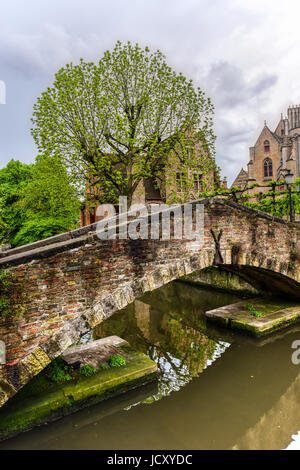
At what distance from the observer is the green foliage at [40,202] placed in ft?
41.3

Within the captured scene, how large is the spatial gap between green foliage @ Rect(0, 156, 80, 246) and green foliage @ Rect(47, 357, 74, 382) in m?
4.68

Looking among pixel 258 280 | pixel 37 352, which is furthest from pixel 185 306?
pixel 37 352

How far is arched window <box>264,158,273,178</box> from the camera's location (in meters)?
32.2

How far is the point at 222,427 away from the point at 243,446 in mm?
434

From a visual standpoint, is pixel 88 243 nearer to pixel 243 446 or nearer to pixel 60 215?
pixel 243 446

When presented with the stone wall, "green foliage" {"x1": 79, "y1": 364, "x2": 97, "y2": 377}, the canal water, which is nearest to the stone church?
the stone wall

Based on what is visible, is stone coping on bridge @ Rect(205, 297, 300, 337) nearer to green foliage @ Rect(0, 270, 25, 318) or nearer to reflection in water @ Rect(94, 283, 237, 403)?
reflection in water @ Rect(94, 283, 237, 403)

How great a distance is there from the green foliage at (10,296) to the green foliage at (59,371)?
2.09 metres

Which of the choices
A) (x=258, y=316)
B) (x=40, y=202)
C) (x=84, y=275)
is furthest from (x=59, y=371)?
(x=40, y=202)

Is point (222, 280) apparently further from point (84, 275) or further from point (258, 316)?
point (84, 275)

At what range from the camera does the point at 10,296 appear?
4.08 meters

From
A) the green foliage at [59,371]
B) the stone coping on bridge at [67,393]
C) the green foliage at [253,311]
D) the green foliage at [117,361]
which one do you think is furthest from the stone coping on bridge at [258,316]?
the green foliage at [59,371]

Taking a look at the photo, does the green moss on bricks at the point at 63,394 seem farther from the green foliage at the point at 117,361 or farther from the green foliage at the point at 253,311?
the green foliage at the point at 253,311

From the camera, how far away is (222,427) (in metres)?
4.74
